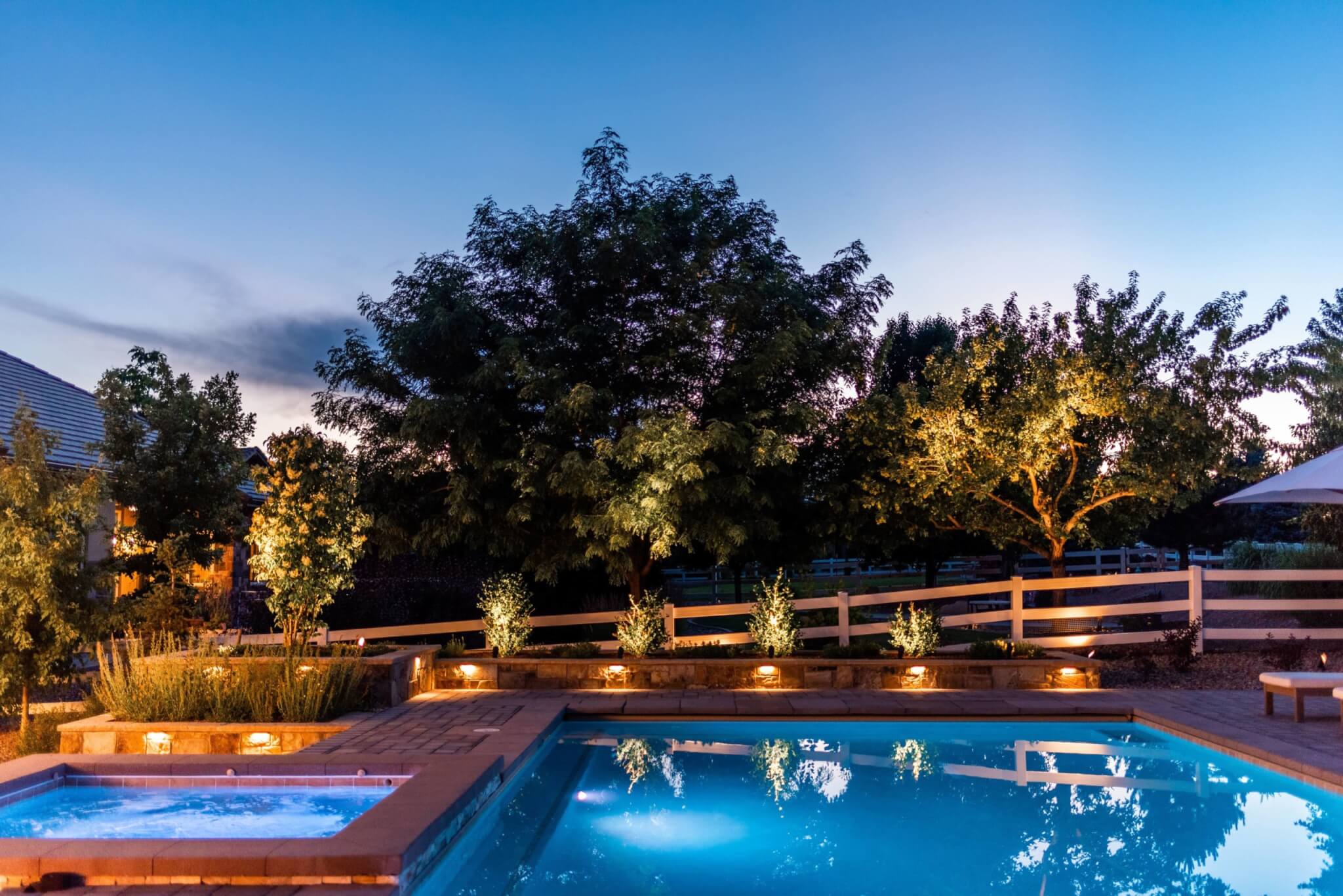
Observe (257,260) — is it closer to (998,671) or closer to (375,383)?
(375,383)

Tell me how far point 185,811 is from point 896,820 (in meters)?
5.35

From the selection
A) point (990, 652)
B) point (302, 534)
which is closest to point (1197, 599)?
point (990, 652)

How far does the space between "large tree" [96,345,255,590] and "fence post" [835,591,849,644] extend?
859cm

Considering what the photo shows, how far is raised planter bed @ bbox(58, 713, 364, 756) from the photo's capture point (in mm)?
8898

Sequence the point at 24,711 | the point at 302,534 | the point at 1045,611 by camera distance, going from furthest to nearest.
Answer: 1. the point at 1045,611
2. the point at 302,534
3. the point at 24,711

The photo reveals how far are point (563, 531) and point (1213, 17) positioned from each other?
37.0 ft

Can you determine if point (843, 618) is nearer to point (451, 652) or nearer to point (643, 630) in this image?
point (643, 630)

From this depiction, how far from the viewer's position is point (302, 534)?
35.3 feet

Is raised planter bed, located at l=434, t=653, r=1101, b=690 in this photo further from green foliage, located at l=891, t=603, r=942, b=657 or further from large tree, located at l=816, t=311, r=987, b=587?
large tree, located at l=816, t=311, r=987, b=587

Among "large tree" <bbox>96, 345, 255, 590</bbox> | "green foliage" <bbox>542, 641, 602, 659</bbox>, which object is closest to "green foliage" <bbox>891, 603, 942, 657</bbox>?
"green foliage" <bbox>542, 641, 602, 659</bbox>

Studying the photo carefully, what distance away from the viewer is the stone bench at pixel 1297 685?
9703 mm

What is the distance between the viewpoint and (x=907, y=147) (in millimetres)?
14914

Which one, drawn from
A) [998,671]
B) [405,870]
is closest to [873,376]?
[998,671]

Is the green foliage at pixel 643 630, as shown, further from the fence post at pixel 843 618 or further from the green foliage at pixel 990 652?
the green foliage at pixel 990 652
